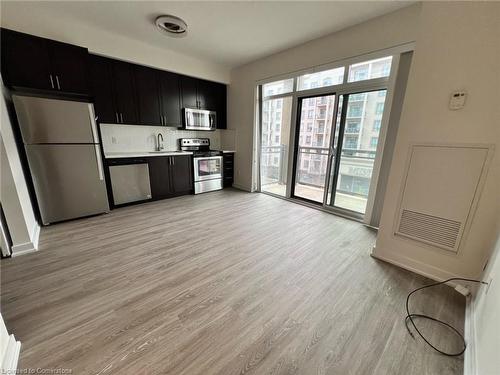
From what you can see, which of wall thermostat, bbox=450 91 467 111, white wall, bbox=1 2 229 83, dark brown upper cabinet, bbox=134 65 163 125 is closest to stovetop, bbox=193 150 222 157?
dark brown upper cabinet, bbox=134 65 163 125

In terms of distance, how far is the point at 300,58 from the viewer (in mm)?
3295

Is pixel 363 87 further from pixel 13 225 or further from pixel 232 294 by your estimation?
pixel 13 225

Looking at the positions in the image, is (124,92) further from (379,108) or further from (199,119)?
(379,108)

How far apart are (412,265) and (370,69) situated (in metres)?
2.53

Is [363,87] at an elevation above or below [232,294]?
above

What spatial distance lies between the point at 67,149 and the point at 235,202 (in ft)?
8.54

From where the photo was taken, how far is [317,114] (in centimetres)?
367

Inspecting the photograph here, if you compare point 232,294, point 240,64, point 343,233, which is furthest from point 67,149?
point 343,233

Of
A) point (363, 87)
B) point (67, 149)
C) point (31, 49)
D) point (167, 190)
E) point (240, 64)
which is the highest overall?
point (240, 64)

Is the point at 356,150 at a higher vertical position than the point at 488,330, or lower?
higher

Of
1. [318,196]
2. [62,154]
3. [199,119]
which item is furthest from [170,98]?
[318,196]

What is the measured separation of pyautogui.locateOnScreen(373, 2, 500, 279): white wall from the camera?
58.4 inches

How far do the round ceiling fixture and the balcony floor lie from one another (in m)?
3.22

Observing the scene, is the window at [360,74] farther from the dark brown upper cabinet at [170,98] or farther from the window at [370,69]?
the dark brown upper cabinet at [170,98]
